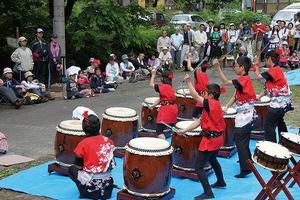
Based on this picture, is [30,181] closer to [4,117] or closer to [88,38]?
[4,117]

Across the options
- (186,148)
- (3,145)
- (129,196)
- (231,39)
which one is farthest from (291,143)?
(231,39)

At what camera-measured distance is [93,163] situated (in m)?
6.04

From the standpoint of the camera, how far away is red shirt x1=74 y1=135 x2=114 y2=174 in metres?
6.00


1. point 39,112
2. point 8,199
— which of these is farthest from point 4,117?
point 8,199

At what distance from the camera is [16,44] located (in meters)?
14.9

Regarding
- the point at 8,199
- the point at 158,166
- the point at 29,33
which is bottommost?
the point at 8,199

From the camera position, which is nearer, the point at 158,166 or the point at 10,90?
the point at 158,166

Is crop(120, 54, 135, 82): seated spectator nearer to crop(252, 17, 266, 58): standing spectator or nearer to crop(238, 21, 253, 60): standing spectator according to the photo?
crop(238, 21, 253, 60): standing spectator

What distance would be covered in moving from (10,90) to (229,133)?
592 centimetres

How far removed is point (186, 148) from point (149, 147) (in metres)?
1.07

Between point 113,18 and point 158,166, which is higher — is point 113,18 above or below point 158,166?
above

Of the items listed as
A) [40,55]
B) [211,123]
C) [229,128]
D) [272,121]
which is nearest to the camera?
[211,123]

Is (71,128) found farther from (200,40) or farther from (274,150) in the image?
(200,40)

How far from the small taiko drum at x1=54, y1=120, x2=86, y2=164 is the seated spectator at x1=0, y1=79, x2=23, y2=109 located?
5.02m
